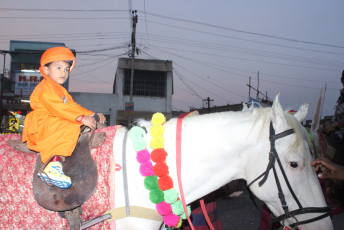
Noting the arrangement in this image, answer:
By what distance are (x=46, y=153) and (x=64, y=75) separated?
2.47 feet

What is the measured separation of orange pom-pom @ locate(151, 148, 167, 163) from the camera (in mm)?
1774

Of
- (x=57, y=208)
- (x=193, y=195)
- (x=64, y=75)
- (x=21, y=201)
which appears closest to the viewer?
(x=57, y=208)

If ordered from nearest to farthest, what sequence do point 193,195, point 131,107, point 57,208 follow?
point 57,208 → point 193,195 → point 131,107

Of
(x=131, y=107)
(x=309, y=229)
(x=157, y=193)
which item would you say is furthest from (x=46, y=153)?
(x=131, y=107)

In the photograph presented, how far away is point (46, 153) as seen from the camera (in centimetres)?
170

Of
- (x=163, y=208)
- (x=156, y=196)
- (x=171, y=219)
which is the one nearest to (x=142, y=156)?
(x=156, y=196)

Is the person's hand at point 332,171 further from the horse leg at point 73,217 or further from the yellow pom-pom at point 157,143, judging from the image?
the horse leg at point 73,217

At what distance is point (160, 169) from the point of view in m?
1.75

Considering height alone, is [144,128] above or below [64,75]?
below

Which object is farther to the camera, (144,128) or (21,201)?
(144,128)

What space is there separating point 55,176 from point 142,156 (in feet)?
1.99

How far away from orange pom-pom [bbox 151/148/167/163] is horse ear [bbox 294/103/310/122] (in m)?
1.10

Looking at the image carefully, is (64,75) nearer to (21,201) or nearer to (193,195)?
(21,201)

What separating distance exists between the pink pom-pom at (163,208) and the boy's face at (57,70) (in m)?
1.35
